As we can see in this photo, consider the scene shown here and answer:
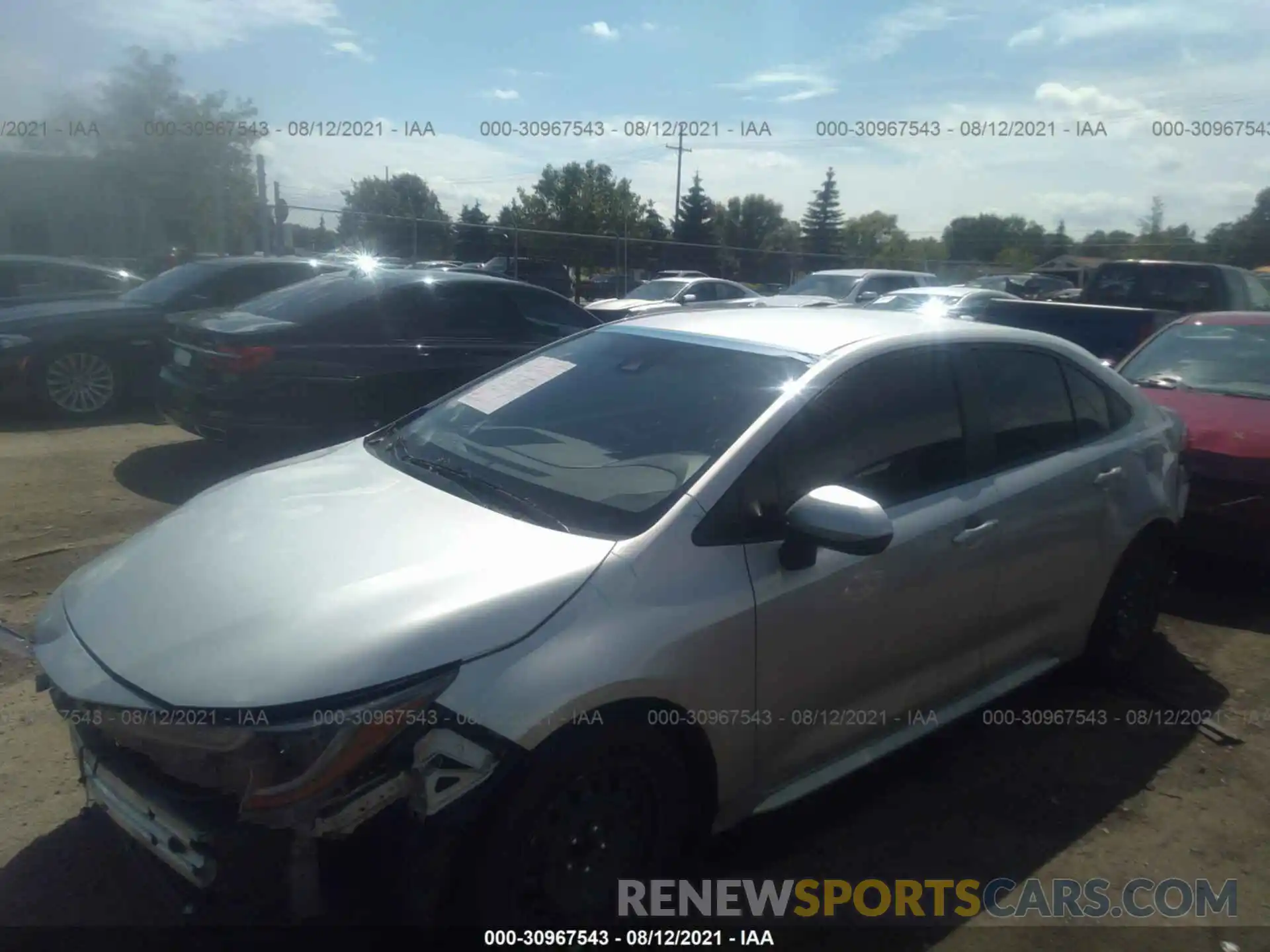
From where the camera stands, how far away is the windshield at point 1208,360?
625cm

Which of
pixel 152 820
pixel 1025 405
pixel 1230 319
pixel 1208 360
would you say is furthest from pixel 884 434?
pixel 1230 319

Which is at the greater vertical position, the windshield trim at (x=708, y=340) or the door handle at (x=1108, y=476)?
the windshield trim at (x=708, y=340)

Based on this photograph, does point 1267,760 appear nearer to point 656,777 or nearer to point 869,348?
point 869,348

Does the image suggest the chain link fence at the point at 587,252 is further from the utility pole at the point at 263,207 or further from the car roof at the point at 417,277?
the car roof at the point at 417,277

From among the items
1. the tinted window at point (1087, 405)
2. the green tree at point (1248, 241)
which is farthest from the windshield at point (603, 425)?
the green tree at point (1248, 241)

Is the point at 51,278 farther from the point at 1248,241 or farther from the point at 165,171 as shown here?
the point at 1248,241

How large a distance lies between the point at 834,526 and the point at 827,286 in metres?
16.0

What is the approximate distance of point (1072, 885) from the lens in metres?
3.08

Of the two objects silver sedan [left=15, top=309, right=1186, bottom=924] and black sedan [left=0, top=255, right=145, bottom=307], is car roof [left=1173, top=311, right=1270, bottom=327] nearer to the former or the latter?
silver sedan [left=15, top=309, right=1186, bottom=924]

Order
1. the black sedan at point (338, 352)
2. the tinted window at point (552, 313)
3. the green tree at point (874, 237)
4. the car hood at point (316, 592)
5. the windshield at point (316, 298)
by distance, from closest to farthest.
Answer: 1. the car hood at point (316, 592)
2. the black sedan at point (338, 352)
3. the windshield at point (316, 298)
4. the tinted window at point (552, 313)
5. the green tree at point (874, 237)

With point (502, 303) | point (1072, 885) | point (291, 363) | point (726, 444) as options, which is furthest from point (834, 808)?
point (502, 303)

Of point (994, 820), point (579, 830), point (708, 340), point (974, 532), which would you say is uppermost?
point (708, 340)

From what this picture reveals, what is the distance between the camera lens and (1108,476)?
13.1ft

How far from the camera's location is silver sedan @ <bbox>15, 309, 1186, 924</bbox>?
2.18 metres
